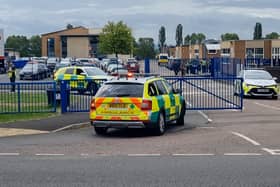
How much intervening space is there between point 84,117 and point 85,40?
117 m

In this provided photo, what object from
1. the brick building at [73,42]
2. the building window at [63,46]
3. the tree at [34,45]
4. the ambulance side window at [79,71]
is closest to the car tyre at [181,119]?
the ambulance side window at [79,71]

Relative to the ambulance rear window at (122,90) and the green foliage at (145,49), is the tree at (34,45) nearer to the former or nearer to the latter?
the green foliage at (145,49)

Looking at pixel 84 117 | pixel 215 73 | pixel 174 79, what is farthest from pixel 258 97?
pixel 215 73

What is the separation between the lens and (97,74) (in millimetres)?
35281

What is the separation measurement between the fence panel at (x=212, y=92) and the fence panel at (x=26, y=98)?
15.0 feet

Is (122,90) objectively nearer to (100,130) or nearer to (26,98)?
(100,130)

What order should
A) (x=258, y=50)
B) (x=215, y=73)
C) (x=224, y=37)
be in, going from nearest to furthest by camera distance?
(x=215, y=73)
(x=258, y=50)
(x=224, y=37)

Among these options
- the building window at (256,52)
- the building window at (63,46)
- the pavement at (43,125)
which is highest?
the building window at (63,46)

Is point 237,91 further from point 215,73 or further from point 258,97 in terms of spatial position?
point 215,73

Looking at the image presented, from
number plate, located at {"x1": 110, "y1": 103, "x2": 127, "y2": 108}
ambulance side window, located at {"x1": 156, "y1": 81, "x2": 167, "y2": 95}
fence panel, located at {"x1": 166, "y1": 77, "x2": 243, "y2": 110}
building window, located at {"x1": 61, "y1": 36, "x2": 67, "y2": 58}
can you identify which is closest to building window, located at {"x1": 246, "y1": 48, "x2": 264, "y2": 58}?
building window, located at {"x1": 61, "y1": 36, "x2": 67, "y2": 58}

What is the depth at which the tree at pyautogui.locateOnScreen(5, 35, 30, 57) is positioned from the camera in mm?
161050

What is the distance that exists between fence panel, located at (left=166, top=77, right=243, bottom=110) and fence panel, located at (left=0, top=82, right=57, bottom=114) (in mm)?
4563

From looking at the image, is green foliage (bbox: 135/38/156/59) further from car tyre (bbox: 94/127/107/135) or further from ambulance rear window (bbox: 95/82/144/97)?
ambulance rear window (bbox: 95/82/144/97)

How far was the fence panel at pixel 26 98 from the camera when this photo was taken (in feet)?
70.0
